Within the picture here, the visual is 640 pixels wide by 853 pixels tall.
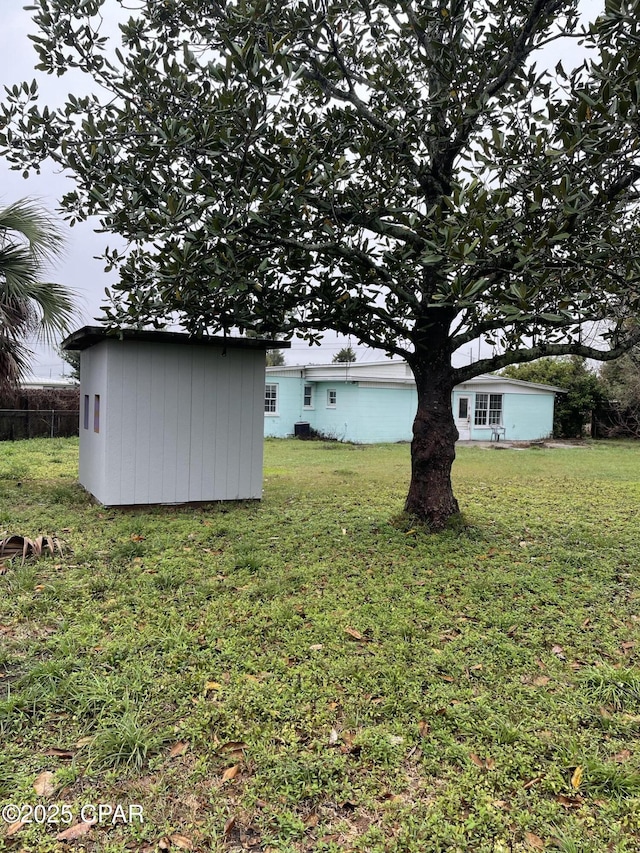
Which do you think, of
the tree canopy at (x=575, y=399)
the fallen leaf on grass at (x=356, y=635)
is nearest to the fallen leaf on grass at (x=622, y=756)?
the fallen leaf on grass at (x=356, y=635)

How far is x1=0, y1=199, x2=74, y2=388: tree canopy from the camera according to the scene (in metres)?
7.28

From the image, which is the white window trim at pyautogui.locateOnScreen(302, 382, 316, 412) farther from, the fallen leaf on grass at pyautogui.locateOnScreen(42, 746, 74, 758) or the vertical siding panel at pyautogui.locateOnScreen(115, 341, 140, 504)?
the fallen leaf on grass at pyautogui.locateOnScreen(42, 746, 74, 758)

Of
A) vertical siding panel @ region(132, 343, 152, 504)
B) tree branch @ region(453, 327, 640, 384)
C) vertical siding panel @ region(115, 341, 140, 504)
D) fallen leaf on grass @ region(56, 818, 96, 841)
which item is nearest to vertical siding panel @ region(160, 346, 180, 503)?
vertical siding panel @ region(132, 343, 152, 504)

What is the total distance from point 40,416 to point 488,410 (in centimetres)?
1584

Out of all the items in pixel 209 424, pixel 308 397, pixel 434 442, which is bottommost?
pixel 434 442

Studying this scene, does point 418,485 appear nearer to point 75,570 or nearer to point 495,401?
point 75,570

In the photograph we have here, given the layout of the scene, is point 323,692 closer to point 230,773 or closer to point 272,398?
point 230,773

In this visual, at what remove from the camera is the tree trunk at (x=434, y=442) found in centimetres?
589

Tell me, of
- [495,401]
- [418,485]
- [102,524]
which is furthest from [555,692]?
[495,401]

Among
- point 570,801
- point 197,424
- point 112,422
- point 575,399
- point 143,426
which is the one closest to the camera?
point 570,801

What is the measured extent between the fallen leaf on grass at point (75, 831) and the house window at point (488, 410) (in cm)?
1975

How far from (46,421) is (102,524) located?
1226 centimetres

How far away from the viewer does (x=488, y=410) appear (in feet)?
67.6

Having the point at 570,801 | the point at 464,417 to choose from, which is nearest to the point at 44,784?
the point at 570,801
